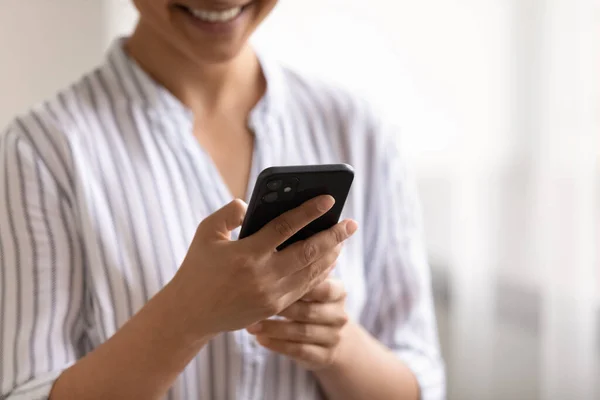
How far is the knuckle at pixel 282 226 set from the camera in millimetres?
578

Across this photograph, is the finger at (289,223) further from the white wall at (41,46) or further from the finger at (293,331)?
Answer: the white wall at (41,46)

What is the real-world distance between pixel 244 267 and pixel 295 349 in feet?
0.54

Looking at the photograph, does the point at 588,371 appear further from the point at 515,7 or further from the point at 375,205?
the point at 515,7

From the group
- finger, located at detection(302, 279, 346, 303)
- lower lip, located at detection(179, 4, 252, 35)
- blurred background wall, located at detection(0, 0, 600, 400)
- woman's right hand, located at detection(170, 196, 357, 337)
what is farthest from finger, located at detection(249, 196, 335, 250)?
blurred background wall, located at detection(0, 0, 600, 400)

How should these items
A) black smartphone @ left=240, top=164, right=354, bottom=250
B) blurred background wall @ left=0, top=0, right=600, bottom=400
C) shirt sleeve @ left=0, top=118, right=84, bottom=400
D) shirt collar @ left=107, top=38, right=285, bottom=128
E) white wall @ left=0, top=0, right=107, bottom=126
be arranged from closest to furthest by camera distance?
1. black smartphone @ left=240, top=164, right=354, bottom=250
2. shirt sleeve @ left=0, top=118, right=84, bottom=400
3. shirt collar @ left=107, top=38, right=285, bottom=128
4. blurred background wall @ left=0, top=0, right=600, bottom=400
5. white wall @ left=0, top=0, right=107, bottom=126

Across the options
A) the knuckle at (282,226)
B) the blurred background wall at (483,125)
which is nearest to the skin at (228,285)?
the knuckle at (282,226)

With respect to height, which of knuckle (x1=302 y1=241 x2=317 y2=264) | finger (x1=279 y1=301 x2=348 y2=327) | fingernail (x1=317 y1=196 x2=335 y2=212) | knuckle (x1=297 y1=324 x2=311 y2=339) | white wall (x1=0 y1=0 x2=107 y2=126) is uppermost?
white wall (x1=0 y1=0 x2=107 y2=126)

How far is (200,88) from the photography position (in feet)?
2.74

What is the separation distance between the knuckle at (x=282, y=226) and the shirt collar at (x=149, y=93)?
274 mm

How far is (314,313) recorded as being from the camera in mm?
710

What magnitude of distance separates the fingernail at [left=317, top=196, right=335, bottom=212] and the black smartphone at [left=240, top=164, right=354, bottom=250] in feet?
0.03

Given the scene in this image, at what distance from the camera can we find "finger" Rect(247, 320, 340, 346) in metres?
0.71

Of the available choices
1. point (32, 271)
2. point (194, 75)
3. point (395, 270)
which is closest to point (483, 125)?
point (395, 270)

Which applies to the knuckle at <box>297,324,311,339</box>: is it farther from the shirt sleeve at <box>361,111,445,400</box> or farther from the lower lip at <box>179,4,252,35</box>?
the lower lip at <box>179,4,252,35</box>
